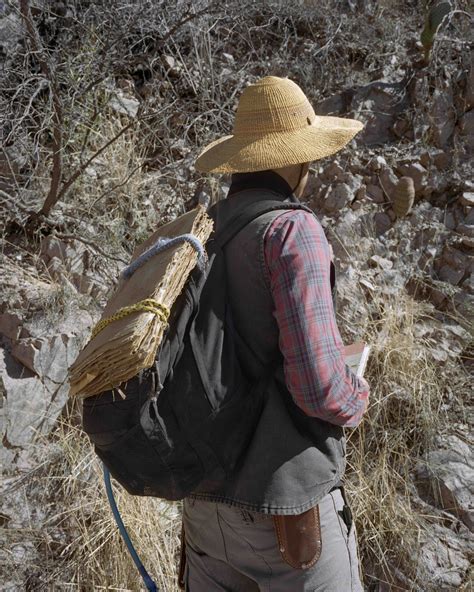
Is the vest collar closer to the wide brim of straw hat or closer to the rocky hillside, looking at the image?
the wide brim of straw hat

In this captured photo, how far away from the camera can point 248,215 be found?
5.16 ft

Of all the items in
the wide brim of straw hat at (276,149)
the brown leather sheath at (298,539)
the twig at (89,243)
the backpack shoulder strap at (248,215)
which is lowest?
the twig at (89,243)

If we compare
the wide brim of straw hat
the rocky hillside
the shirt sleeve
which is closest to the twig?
the rocky hillside

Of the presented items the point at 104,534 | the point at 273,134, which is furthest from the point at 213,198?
the point at 273,134

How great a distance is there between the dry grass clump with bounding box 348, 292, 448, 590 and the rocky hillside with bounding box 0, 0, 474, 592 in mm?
11

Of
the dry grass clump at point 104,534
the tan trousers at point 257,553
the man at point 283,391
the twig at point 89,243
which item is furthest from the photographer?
the twig at point 89,243

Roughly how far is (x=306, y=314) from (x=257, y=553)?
612mm

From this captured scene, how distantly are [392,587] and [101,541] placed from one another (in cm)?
129

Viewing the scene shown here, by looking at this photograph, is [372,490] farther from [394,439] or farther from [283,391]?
[283,391]

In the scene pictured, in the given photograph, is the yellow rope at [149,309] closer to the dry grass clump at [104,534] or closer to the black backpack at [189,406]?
the black backpack at [189,406]

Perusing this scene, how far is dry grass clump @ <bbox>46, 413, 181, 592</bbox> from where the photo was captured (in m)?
2.77

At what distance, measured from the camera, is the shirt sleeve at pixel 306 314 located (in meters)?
1.44

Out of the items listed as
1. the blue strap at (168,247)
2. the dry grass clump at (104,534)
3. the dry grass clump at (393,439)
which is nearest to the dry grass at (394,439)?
the dry grass clump at (393,439)

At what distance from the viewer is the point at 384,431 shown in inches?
128
